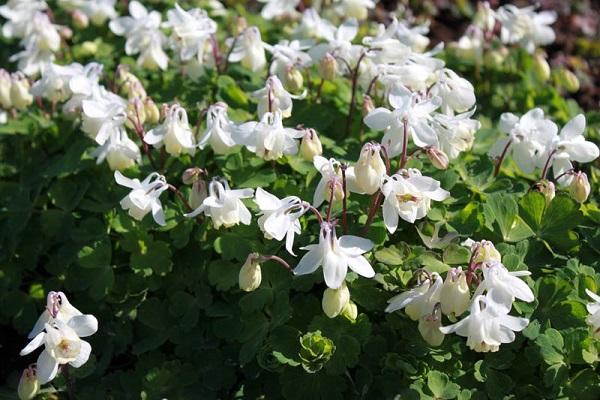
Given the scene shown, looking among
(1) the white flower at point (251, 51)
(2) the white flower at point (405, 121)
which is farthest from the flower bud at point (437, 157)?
(1) the white flower at point (251, 51)

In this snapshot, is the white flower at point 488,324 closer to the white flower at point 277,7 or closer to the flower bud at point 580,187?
the flower bud at point 580,187

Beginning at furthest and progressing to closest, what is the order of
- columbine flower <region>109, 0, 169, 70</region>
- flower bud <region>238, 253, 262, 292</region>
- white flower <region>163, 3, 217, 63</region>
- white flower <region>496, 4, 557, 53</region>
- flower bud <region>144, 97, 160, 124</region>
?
white flower <region>496, 4, 557, 53</region> < columbine flower <region>109, 0, 169, 70</region> < white flower <region>163, 3, 217, 63</region> < flower bud <region>144, 97, 160, 124</region> < flower bud <region>238, 253, 262, 292</region>

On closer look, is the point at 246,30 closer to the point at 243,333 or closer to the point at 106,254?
the point at 106,254

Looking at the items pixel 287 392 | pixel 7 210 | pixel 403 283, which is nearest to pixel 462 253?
pixel 403 283

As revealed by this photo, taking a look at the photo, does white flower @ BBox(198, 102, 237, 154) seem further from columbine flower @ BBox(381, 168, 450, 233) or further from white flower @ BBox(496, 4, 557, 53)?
white flower @ BBox(496, 4, 557, 53)

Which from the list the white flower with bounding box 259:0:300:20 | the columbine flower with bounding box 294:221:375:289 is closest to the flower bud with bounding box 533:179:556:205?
the columbine flower with bounding box 294:221:375:289

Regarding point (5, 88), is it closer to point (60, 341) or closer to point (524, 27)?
point (60, 341)
